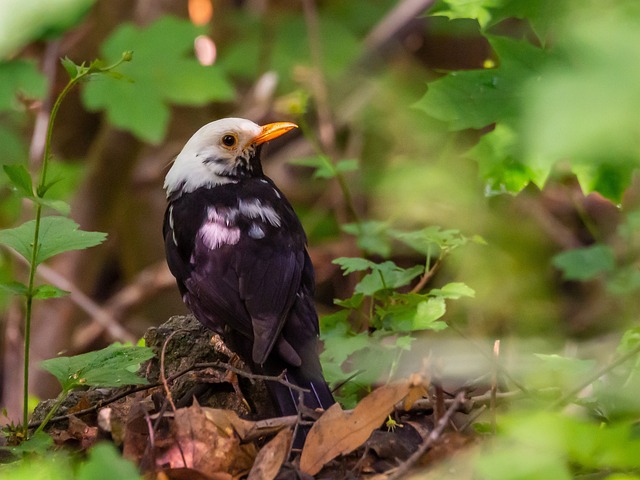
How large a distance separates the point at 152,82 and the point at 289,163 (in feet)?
5.21

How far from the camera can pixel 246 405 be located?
3.07 meters

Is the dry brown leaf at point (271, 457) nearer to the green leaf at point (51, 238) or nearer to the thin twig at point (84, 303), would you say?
the green leaf at point (51, 238)

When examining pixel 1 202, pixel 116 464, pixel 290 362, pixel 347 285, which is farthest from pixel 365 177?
pixel 116 464

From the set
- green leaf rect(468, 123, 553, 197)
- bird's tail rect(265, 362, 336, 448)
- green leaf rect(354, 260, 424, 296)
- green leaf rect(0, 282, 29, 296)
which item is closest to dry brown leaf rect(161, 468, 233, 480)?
bird's tail rect(265, 362, 336, 448)

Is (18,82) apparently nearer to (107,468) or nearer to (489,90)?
(489,90)

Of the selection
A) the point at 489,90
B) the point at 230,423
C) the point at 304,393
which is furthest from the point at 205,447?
the point at 489,90

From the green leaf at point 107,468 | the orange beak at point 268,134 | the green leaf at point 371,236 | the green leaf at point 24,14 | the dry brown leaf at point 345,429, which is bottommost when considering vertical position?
the green leaf at point 371,236

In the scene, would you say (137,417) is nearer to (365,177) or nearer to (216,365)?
(216,365)

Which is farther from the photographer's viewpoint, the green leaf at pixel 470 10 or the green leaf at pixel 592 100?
the green leaf at pixel 470 10

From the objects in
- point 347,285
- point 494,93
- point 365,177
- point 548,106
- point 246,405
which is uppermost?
point 548,106

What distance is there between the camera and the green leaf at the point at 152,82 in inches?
222

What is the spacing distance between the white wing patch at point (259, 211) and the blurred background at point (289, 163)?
1951 millimetres

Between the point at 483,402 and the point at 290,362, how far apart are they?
69cm

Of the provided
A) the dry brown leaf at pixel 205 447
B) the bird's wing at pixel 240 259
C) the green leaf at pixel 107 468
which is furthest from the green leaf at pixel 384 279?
the green leaf at pixel 107 468
